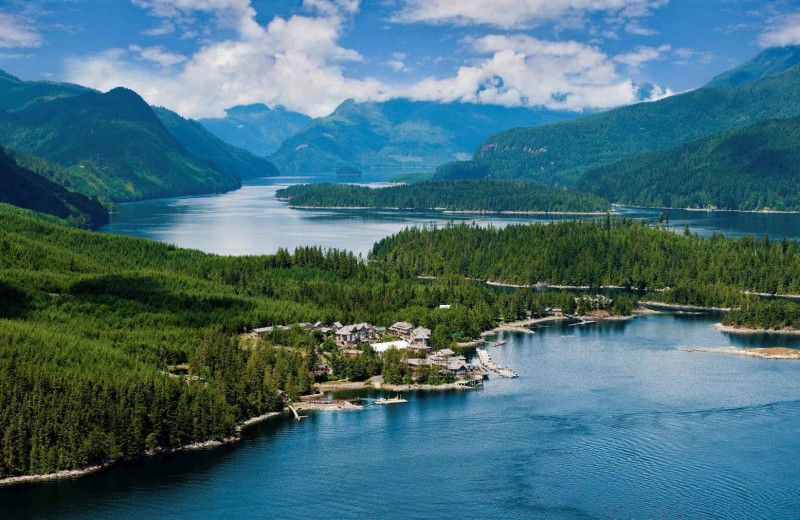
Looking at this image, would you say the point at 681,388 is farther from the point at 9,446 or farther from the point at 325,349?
the point at 9,446

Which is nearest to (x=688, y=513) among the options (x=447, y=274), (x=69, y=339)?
(x=69, y=339)

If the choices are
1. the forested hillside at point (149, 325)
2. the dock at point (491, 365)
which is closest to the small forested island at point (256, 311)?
the forested hillside at point (149, 325)

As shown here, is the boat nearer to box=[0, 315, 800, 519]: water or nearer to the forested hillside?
box=[0, 315, 800, 519]: water

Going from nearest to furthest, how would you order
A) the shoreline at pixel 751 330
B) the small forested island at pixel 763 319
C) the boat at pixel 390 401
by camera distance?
the boat at pixel 390 401, the shoreline at pixel 751 330, the small forested island at pixel 763 319

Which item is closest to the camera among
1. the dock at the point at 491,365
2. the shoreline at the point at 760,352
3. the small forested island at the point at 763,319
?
the dock at the point at 491,365

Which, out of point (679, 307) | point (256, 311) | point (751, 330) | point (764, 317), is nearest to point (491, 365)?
point (256, 311)

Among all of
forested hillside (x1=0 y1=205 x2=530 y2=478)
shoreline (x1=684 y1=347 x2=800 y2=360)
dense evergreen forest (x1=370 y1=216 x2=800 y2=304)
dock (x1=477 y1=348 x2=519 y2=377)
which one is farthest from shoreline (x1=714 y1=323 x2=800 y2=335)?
dock (x1=477 y1=348 x2=519 y2=377)

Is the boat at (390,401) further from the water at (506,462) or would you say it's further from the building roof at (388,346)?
the building roof at (388,346)
